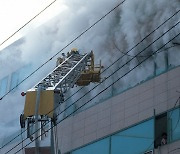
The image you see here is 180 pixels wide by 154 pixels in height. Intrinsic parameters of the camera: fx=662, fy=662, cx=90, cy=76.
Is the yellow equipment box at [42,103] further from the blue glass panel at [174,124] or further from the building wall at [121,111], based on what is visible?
the blue glass panel at [174,124]

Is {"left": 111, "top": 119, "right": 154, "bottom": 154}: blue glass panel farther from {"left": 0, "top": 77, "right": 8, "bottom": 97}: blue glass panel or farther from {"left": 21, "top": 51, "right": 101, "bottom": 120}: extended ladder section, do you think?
{"left": 0, "top": 77, "right": 8, "bottom": 97}: blue glass panel

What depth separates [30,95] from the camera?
679 inches

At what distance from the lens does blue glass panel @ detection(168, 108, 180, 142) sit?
1677cm

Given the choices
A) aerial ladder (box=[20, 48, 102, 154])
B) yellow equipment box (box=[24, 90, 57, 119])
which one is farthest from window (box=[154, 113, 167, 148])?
yellow equipment box (box=[24, 90, 57, 119])

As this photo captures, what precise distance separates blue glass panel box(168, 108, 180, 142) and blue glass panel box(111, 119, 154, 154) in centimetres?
63

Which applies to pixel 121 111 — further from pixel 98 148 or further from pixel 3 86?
pixel 3 86

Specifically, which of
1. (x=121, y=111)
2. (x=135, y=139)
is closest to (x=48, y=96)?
(x=121, y=111)

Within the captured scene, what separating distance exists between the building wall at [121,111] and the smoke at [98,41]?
44cm

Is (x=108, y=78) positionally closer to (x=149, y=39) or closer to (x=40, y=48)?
(x=149, y=39)

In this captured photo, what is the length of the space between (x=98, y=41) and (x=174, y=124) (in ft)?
22.6

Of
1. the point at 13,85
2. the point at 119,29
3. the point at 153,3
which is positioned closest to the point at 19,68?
the point at 13,85

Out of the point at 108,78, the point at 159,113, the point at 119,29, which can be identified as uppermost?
the point at 119,29

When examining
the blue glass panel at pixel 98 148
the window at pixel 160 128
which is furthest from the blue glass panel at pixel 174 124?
the blue glass panel at pixel 98 148

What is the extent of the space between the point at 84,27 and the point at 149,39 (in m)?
5.30
